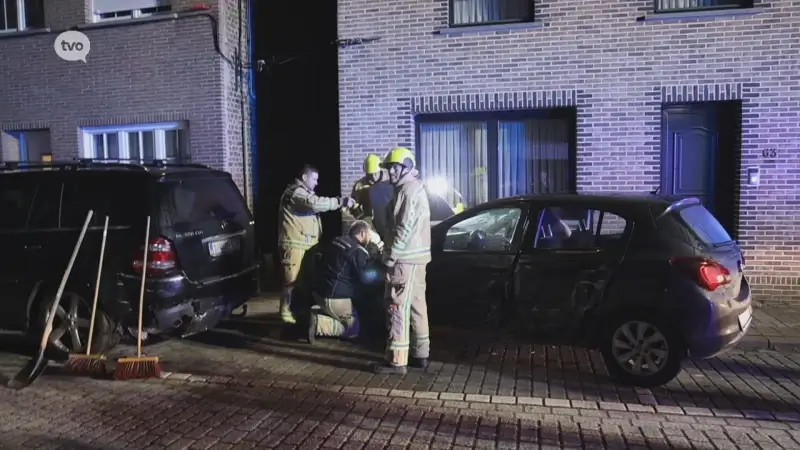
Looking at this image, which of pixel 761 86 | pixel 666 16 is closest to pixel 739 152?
pixel 761 86

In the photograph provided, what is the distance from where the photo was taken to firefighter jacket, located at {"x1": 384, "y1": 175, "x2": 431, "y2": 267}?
573cm

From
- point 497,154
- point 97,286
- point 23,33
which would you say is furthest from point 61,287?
point 23,33

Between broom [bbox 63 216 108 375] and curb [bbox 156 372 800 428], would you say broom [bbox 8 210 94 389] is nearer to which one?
broom [bbox 63 216 108 375]

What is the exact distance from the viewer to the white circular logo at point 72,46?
10.6 m

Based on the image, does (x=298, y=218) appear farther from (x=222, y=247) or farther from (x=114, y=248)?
(x=114, y=248)

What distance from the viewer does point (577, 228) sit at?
6031 millimetres

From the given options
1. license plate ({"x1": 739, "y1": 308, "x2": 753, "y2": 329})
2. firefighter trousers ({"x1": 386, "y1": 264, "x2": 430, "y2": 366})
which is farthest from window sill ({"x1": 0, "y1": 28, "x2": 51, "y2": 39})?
license plate ({"x1": 739, "y1": 308, "x2": 753, "y2": 329})

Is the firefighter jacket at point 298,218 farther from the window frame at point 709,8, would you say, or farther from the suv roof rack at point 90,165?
the window frame at point 709,8

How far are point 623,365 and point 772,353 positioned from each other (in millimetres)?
2008

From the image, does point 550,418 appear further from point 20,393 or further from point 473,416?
point 20,393

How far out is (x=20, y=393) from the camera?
5.55m

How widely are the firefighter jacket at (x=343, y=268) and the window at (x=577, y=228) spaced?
174 centimetres

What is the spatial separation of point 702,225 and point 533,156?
162 inches

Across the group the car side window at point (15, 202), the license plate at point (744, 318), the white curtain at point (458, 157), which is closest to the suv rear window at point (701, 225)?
the license plate at point (744, 318)
